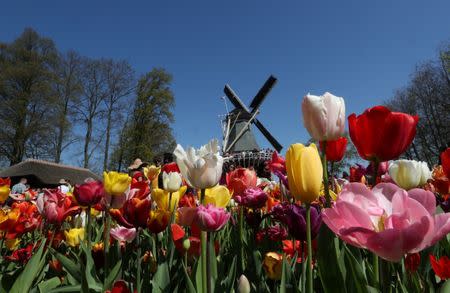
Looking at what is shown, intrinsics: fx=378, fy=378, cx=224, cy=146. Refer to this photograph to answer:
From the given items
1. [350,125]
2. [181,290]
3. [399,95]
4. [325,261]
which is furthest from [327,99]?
[399,95]

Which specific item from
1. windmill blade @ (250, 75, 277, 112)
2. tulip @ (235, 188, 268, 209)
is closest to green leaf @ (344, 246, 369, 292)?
tulip @ (235, 188, 268, 209)

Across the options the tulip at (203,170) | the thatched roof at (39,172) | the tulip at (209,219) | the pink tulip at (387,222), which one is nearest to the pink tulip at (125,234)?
the tulip at (203,170)

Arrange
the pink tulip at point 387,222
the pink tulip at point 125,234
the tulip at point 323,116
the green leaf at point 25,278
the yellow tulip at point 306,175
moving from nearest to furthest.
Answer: the pink tulip at point 387,222 → the yellow tulip at point 306,175 → the tulip at point 323,116 → the green leaf at point 25,278 → the pink tulip at point 125,234

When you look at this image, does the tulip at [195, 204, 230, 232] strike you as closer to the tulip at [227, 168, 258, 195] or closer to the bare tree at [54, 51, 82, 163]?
the tulip at [227, 168, 258, 195]

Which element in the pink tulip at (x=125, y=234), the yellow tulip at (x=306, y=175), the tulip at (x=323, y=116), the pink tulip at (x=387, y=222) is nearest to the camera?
the pink tulip at (x=387, y=222)

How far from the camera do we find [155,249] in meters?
1.98

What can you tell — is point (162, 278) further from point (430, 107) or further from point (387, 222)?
point (430, 107)

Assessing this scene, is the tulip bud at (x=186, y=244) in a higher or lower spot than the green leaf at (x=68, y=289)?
higher

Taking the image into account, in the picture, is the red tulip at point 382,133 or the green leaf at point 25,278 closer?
the red tulip at point 382,133

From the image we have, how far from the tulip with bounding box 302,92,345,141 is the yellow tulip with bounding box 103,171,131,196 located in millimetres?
1005

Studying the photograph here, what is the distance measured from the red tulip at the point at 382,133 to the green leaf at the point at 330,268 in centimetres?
29

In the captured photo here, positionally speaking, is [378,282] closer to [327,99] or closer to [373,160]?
[373,160]

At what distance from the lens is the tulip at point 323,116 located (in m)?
1.19

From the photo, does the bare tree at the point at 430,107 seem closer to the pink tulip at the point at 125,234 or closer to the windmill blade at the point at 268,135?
the windmill blade at the point at 268,135
